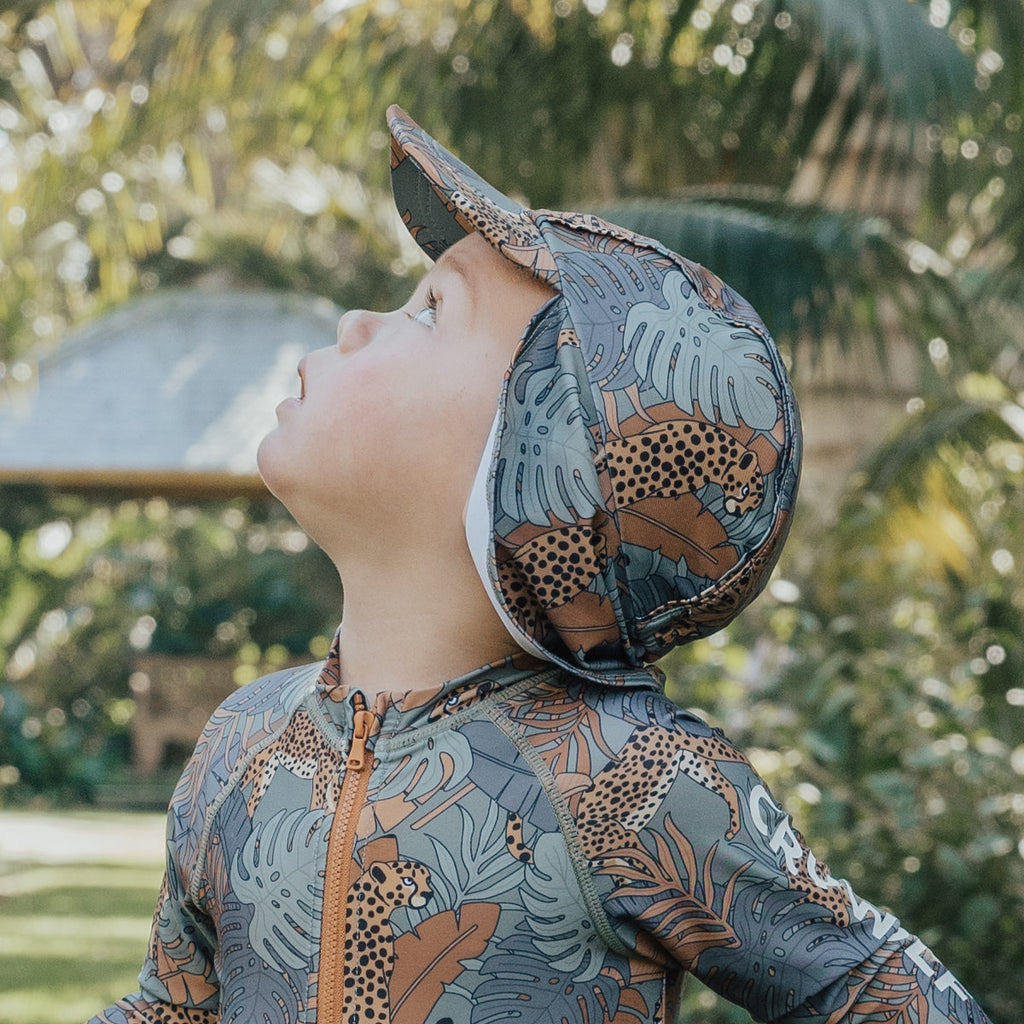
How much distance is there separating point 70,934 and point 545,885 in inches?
215

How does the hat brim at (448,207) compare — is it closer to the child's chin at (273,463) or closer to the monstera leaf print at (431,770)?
the child's chin at (273,463)

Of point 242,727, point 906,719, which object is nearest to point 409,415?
point 242,727

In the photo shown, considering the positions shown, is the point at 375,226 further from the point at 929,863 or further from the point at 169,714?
the point at 929,863

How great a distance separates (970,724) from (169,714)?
29.5ft

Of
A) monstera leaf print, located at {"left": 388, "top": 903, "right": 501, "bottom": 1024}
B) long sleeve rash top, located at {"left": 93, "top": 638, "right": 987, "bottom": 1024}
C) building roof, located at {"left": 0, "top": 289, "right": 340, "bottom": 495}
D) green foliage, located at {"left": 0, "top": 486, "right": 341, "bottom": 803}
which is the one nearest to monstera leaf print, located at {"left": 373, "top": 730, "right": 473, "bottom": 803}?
long sleeve rash top, located at {"left": 93, "top": 638, "right": 987, "bottom": 1024}

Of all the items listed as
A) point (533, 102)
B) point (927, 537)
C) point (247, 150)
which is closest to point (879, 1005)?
point (927, 537)

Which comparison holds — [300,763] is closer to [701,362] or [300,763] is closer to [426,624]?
[426,624]

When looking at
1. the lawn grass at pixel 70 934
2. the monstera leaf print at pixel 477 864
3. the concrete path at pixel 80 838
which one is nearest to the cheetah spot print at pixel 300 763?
the monstera leaf print at pixel 477 864

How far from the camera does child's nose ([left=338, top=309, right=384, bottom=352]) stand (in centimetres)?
137

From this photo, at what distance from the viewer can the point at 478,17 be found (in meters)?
5.52

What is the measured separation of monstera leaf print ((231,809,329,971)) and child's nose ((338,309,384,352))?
0.44m

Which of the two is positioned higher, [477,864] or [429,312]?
[429,312]

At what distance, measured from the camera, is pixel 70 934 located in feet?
20.0

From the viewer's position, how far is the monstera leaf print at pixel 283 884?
48.6 inches
